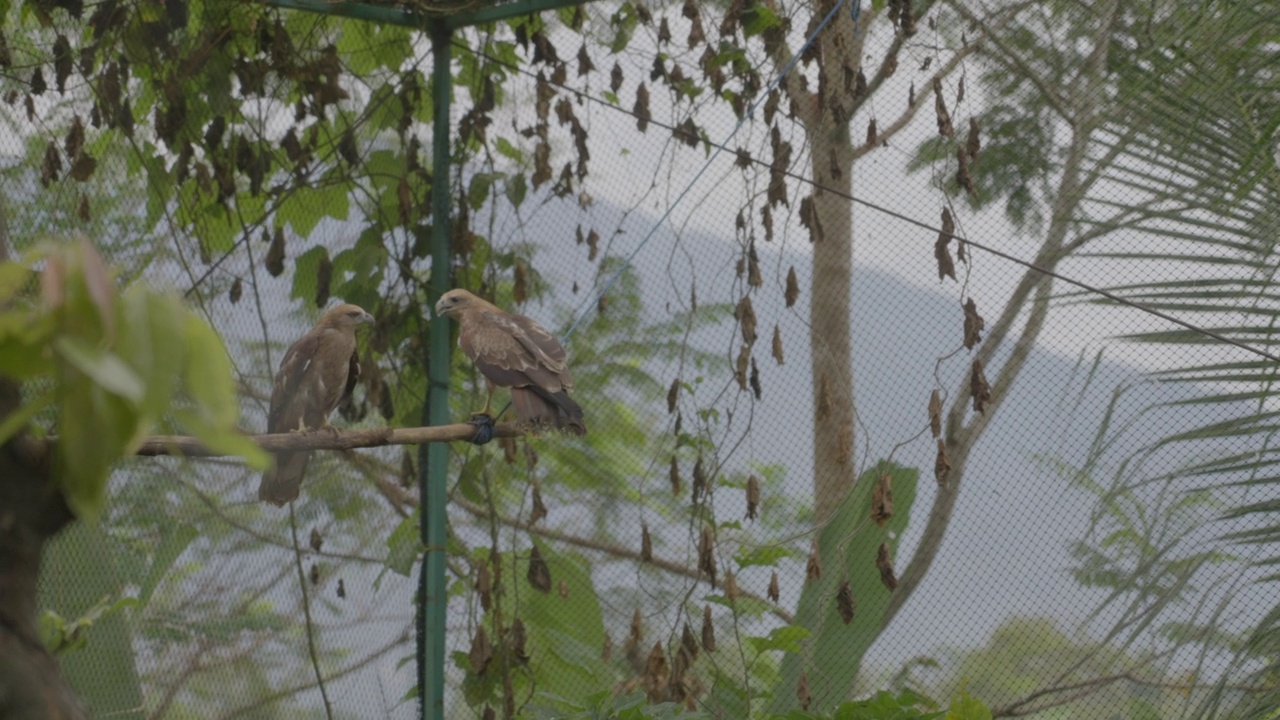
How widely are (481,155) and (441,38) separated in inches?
17.8

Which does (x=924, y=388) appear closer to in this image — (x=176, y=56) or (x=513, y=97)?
(x=513, y=97)

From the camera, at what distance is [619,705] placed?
11.3 feet

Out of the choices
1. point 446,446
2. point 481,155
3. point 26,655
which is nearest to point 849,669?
point 446,446

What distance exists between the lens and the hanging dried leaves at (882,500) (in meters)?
3.45

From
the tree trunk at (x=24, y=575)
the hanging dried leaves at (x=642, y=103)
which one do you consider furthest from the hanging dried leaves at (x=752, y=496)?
the tree trunk at (x=24, y=575)

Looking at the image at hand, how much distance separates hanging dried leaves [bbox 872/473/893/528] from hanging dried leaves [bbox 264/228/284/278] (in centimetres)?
200

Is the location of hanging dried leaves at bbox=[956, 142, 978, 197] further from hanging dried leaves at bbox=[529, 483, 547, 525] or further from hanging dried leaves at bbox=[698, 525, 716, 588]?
hanging dried leaves at bbox=[529, 483, 547, 525]

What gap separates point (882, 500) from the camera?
346 cm

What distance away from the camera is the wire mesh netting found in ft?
10.9

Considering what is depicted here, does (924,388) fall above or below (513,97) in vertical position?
below

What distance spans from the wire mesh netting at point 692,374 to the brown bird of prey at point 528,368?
19 cm

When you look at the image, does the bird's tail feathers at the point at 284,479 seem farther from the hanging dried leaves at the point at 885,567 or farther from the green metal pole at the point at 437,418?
the hanging dried leaves at the point at 885,567

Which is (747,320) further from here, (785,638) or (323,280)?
(323,280)

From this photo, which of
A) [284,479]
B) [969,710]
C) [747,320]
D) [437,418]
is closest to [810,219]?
[747,320]
